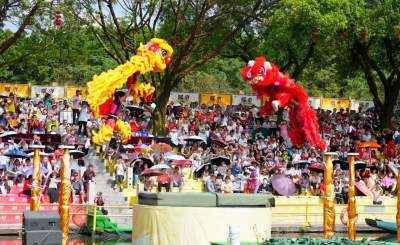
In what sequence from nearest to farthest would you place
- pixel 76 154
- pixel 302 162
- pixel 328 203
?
1. pixel 328 203
2. pixel 76 154
3. pixel 302 162

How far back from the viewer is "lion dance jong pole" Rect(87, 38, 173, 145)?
77.3 feet

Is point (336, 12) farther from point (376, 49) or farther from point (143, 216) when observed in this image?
point (143, 216)

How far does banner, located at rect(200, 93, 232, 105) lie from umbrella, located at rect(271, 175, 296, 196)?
49.6 ft

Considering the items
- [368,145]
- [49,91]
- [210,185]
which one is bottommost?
[210,185]

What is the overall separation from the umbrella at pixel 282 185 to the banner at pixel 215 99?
15113mm

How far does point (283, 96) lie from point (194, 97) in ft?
62.9

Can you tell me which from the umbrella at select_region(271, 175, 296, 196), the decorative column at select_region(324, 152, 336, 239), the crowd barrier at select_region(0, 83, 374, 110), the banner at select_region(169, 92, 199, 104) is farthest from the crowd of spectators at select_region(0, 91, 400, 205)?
the decorative column at select_region(324, 152, 336, 239)

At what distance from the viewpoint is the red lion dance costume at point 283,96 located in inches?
857

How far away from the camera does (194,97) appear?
41.2 metres

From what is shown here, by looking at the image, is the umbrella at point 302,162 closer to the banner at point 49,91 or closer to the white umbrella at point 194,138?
the white umbrella at point 194,138

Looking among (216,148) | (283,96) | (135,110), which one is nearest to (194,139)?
(216,148)

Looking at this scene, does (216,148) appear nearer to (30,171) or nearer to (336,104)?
(30,171)

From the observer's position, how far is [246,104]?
1645 inches

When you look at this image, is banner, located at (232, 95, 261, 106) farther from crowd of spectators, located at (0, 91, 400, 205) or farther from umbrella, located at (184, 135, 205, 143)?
umbrella, located at (184, 135, 205, 143)
